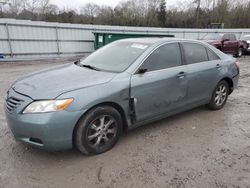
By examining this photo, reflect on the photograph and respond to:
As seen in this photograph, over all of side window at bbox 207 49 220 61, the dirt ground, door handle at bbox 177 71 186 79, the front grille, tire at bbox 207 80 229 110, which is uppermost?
side window at bbox 207 49 220 61

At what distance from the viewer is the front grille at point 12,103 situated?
2556 mm

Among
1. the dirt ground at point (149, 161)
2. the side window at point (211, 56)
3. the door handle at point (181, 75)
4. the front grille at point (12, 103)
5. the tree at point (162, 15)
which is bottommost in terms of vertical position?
the dirt ground at point (149, 161)

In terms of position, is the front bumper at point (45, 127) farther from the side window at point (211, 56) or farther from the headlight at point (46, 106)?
the side window at point (211, 56)

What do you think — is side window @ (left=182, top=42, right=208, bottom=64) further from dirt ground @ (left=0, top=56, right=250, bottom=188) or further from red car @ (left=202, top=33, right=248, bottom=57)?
red car @ (left=202, top=33, right=248, bottom=57)

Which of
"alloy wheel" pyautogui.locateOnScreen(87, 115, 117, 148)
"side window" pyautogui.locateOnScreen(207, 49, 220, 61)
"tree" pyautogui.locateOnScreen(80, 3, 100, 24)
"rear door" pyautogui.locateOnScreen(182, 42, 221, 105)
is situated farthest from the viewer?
"tree" pyautogui.locateOnScreen(80, 3, 100, 24)

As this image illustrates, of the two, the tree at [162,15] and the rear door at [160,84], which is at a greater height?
the tree at [162,15]

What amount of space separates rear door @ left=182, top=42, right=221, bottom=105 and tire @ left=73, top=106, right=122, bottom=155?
1.55 meters

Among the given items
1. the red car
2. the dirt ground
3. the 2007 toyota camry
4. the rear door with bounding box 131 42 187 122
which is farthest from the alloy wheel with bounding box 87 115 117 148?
the red car

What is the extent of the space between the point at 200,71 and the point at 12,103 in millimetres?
3056

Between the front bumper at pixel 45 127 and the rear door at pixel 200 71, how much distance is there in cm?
213

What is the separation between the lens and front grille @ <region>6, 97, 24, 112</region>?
2.56 m

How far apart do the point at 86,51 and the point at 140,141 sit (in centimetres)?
1273

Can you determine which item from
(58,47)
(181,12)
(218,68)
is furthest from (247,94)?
(181,12)

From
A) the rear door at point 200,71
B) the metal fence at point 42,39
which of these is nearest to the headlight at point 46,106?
the rear door at point 200,71
